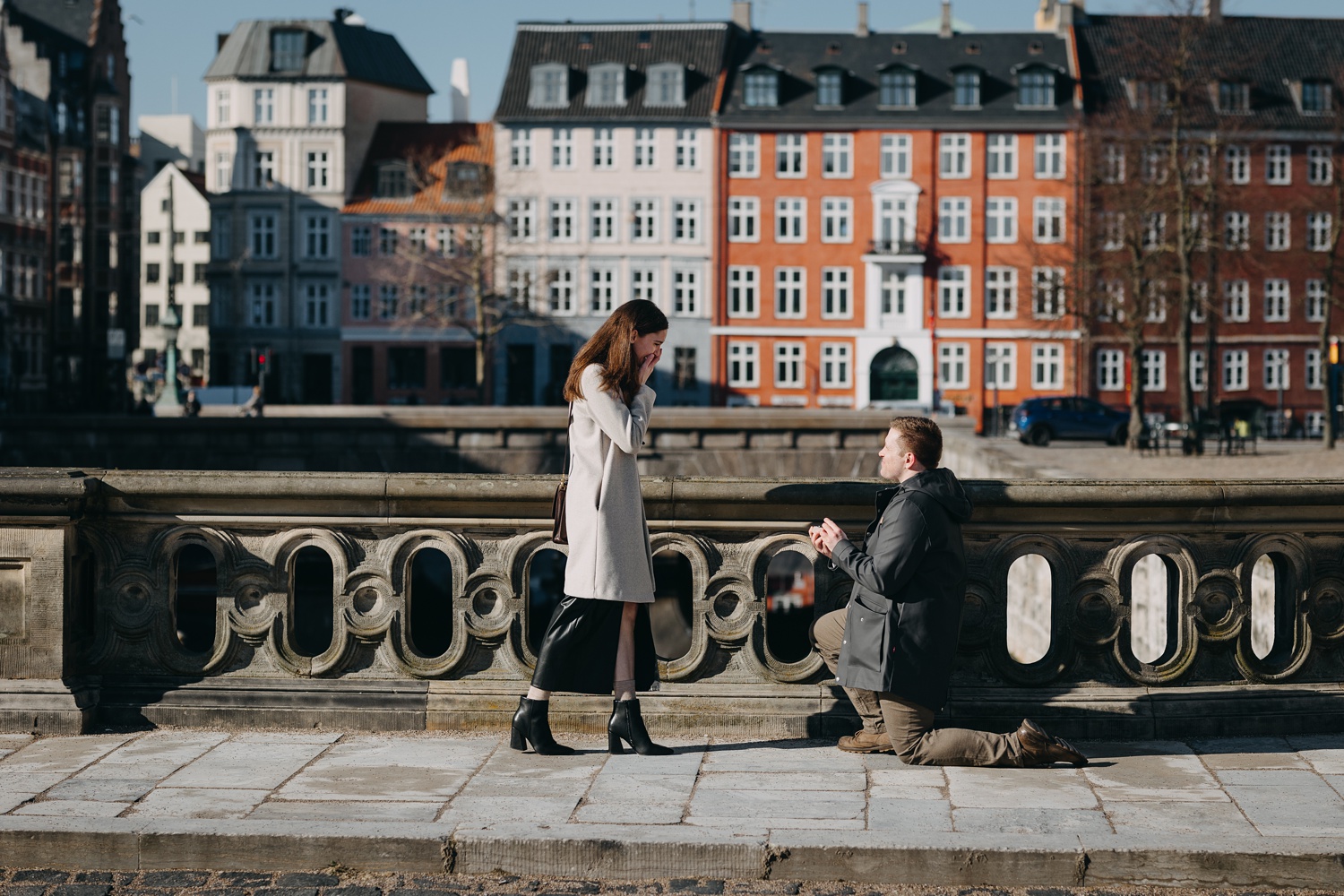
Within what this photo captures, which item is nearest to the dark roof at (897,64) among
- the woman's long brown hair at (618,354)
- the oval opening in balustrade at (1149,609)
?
the oval opening in balustrade at (1149,609)

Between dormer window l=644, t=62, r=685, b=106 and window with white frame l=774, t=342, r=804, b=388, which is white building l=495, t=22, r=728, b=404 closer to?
dormer window l=644, t=62, r=685, b=106

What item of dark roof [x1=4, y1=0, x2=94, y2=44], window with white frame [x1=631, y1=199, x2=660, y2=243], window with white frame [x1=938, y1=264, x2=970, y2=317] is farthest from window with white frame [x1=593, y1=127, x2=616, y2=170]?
dark roof [x1=4, y1=0, x2=94, y2=44]

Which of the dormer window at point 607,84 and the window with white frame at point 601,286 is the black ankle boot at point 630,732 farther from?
the dormer window at point 607,84

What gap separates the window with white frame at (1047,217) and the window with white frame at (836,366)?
24.6 ft

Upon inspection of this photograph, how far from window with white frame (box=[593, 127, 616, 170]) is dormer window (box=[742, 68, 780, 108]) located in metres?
4.80

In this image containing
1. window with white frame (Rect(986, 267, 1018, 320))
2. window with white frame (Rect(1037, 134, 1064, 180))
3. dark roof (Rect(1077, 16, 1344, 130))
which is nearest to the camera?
dark roof (Rect(1077, 16, 1344, 130))

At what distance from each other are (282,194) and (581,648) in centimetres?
5848

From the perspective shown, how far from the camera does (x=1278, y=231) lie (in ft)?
193

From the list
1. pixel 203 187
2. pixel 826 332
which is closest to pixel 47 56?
pixel 203 187

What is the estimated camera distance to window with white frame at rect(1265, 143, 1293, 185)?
5825 centimetres

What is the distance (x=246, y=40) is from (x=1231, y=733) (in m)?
62.0

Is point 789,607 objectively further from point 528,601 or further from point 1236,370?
point 1236,370

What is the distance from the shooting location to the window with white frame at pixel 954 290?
58406 millimetres

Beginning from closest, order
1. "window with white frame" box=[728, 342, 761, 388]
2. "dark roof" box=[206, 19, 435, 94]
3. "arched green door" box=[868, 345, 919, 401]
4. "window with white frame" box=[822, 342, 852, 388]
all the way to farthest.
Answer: "arched green door" box=[868, 345, 919, 401]
"window with white frame" box=[822, 342, 852, 388]
"window with white frame" box=[728, 342, 761, 388]
"dark roof" box=[206, 19, 435, 94]
